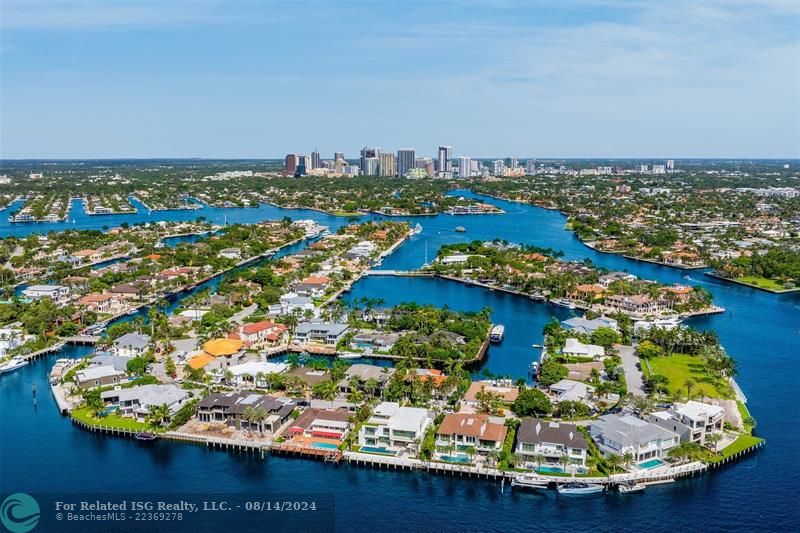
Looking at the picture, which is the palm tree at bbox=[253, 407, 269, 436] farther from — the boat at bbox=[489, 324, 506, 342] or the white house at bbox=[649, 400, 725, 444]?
the boat at bbox=[489, 324, 506, 342]

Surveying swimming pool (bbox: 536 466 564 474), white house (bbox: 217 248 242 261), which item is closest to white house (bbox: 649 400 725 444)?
swimming pool (bbox: 536 466 564 474)

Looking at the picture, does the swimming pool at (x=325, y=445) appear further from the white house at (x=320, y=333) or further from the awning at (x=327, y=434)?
the white house at (x=320, y=333)

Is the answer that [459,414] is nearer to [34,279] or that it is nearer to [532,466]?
[532,466]

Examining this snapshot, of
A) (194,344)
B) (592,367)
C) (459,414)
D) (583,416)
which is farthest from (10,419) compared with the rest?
(592,367)

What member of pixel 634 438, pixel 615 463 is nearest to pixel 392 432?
pixel 615 463

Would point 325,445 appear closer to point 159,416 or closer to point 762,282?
point 159,416

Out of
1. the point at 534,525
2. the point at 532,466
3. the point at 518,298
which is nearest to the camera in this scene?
the point at 534,525
